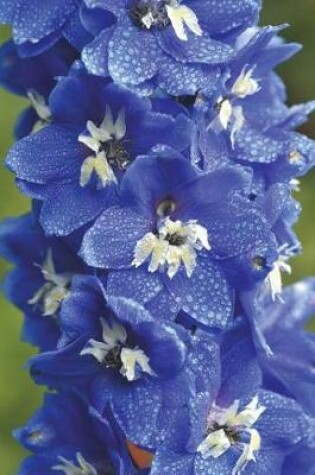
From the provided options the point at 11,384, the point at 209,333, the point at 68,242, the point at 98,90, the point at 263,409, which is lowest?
the point at 11,384

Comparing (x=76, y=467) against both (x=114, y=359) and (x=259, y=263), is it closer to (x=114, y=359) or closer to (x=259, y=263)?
(x=114, y=359)

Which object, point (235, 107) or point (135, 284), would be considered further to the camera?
point (235, 107)

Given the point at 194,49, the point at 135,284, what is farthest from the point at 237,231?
the point at 194,49

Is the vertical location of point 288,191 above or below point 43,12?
below

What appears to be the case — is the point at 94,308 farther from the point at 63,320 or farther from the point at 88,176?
the point at 88,176

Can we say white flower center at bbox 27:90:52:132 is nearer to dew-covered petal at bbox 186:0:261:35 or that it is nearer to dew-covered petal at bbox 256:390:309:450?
dew-covered petal at bbox 186:0:261:35

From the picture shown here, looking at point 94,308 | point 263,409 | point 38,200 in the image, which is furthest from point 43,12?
point 263,409
